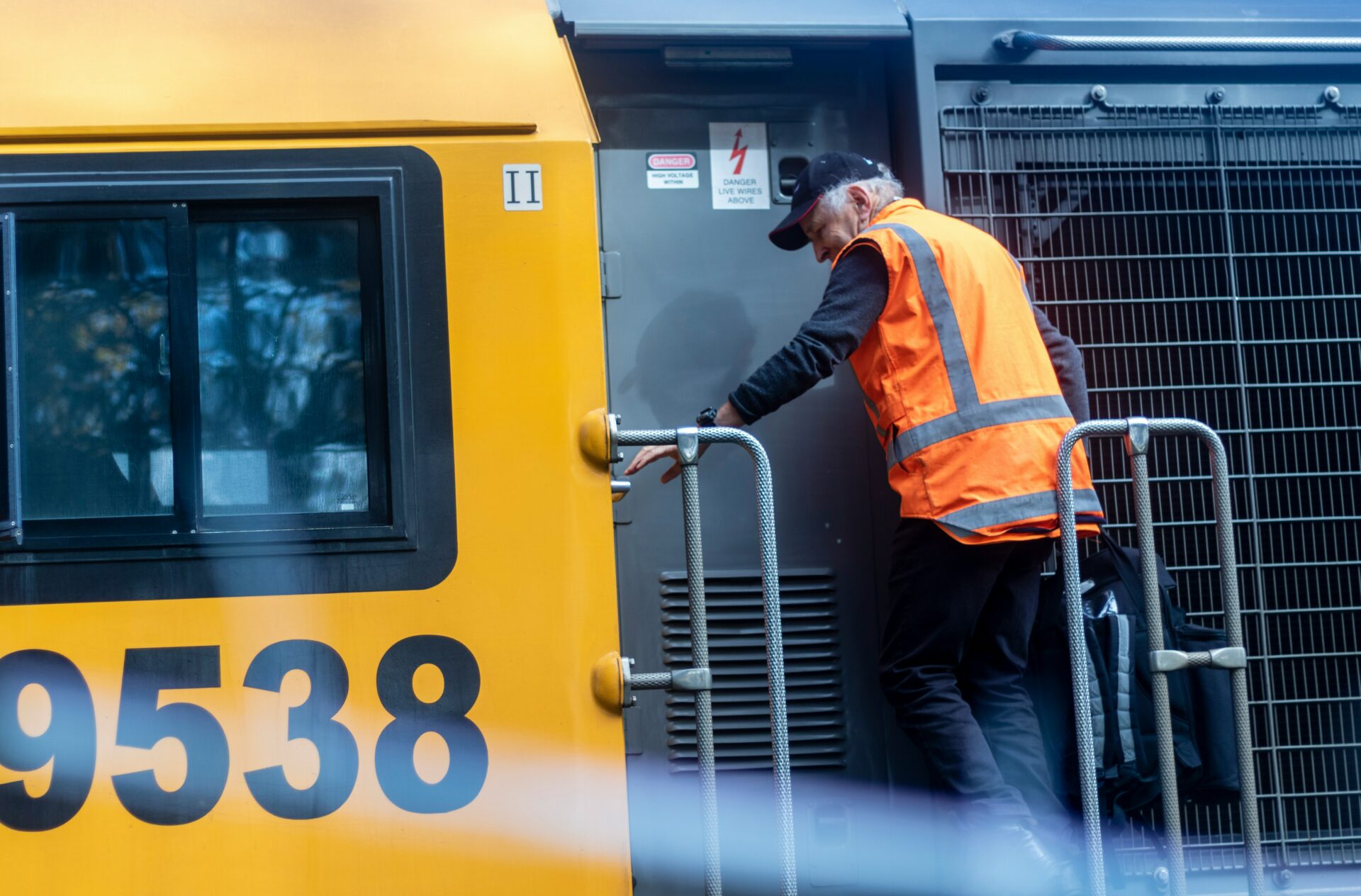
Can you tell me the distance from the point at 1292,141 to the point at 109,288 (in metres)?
2.78

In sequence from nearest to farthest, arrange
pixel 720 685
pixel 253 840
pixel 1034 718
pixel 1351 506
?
pixel 253 840, pixel 1034 718, pixel 720 685, pixel 1351 506

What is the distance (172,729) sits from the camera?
2.06m

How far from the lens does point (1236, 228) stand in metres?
3.06

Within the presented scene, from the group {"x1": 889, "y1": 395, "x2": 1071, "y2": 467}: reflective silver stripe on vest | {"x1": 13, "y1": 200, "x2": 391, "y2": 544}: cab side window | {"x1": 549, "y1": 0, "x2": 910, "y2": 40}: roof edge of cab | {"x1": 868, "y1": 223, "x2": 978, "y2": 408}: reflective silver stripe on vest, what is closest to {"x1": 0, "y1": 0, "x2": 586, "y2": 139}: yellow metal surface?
{"x1": 13, "y1": 200, "x2": 391, "y2": 544}: cab side window

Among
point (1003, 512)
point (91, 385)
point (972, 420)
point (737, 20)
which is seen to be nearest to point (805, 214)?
point (737, 20)

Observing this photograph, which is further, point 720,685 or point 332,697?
point 720,685

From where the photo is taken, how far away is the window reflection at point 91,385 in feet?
6.98

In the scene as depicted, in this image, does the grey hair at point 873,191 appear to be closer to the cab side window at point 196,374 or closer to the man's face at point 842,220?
the man's face at point 842,220

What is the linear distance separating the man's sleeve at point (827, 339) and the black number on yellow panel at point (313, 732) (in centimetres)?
99

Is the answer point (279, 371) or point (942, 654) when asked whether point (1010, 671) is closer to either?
point (942, 654)

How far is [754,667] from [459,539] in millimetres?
931

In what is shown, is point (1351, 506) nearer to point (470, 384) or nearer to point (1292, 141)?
point (1292, 141)

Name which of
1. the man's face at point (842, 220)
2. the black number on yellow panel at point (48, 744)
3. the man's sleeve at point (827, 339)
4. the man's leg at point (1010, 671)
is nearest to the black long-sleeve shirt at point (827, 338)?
the man's sleeve at point (827, 339)

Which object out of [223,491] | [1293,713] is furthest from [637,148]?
[1293,713]
